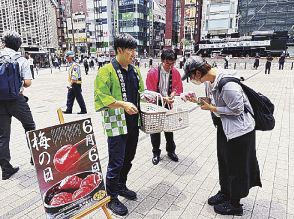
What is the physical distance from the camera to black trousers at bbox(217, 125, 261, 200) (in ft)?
7.95

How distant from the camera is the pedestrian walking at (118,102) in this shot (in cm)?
238

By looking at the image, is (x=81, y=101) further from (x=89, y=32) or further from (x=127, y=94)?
(x=89, y=32)

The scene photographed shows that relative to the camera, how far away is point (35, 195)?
3.12 meters

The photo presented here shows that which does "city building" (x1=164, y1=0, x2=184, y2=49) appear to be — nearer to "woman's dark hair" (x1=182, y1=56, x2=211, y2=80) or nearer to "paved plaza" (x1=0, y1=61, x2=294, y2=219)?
"paved plaza" (x1=0, y1=61, x2=294, y2=219)

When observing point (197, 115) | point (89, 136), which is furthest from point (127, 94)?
point (197, 115)

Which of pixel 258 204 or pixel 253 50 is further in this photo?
pixel 253 50

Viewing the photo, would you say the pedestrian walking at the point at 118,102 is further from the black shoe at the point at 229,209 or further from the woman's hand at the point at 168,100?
the black shoe at the point at 229,209

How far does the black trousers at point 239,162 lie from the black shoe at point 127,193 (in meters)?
1.15

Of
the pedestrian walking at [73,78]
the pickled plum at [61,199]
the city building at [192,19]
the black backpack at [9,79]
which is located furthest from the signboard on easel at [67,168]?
the city building at [192,19]

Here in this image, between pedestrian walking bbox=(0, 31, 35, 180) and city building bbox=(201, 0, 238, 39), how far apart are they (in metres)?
68.9

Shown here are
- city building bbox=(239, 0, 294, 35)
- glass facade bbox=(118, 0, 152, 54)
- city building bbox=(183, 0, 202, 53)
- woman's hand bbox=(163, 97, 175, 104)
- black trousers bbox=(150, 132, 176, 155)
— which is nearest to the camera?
woman's hand bbox=(163, 97, 175, 104)

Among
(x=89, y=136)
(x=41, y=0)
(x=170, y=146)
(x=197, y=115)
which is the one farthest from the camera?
(x=41, y=0)

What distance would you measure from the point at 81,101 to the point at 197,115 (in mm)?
3580

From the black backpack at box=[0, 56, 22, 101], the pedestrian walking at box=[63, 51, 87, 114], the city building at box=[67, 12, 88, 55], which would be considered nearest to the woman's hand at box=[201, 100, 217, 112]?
the black backpack at box=[0, 56, 22, 101]
